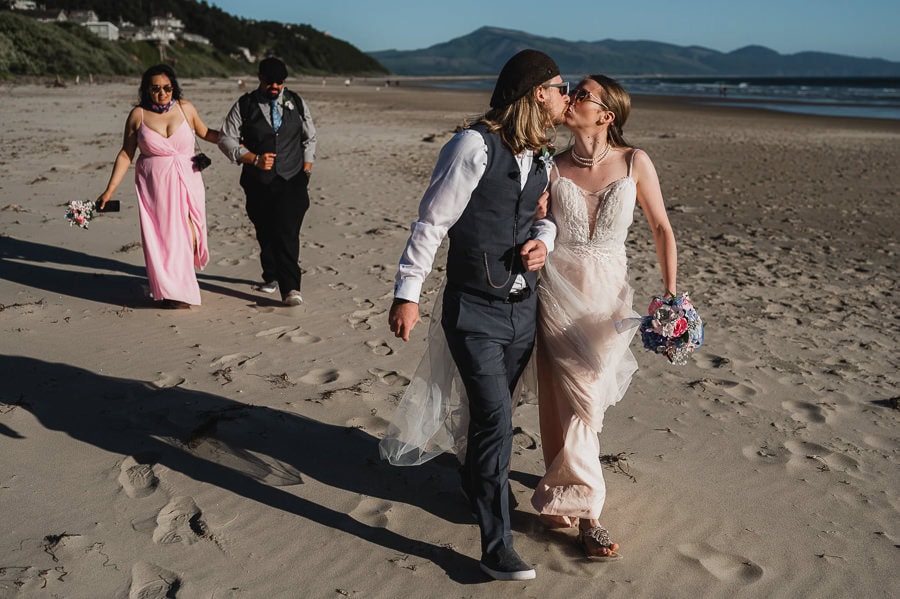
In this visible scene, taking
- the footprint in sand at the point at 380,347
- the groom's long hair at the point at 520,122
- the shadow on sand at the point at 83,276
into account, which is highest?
the groom's long hair at the point at 520,122

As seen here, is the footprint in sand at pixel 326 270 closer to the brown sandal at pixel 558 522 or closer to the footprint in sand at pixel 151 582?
the brown sandal at pixel 558 522

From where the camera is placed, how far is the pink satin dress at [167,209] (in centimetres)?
633

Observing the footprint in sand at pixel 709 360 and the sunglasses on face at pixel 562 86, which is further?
the footprint in sand at pixel 709 360

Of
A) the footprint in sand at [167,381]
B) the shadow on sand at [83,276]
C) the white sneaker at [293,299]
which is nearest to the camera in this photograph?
the footprint in sand at [167,381]

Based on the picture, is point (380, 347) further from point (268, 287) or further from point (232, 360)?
point (268, 287)

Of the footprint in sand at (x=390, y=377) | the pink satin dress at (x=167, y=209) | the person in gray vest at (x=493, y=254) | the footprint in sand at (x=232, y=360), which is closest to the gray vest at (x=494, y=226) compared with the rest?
the person in gray vest at (x=493, y=254)

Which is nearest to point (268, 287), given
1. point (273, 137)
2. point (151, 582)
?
point (273, 137)

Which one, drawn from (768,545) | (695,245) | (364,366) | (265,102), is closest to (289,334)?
(364,366)

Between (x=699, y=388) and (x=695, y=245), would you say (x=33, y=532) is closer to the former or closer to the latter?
(x=699, y=388)

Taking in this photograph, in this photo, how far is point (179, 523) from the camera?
346 centimetres

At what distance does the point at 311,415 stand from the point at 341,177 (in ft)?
30.6

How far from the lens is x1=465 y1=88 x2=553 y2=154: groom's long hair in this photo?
291cm

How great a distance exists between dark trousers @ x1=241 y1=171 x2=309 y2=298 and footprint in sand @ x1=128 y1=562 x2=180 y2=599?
12.4 ft

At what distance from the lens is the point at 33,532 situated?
331 cm
